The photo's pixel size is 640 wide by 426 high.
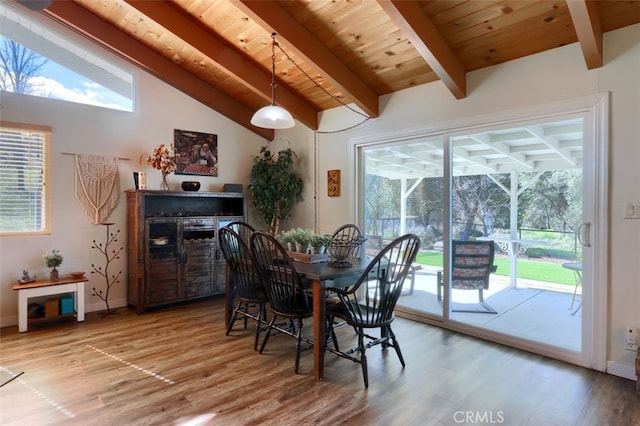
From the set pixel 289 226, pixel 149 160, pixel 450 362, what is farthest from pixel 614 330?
pixel 149 160

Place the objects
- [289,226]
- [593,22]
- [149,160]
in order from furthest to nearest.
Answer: [289,226], [149,160], [593,22]

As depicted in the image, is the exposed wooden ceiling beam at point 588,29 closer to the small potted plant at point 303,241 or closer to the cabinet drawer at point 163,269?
the small potted plant at point 303,241

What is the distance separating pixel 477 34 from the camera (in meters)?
2.86

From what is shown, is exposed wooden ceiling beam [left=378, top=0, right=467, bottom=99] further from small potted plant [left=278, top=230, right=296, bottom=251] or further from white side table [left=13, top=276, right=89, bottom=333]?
white side table [left=13, top=276, right=89, bottom=333]

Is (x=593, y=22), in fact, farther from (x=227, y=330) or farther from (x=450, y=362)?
(x=227, y=330)

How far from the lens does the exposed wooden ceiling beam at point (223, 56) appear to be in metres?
3.25

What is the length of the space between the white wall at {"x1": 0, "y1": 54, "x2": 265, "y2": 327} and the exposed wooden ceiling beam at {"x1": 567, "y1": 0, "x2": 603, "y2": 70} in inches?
163

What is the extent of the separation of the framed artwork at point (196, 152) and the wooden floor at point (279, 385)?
2294 millimetres

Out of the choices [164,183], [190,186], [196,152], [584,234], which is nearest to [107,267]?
[164,183]

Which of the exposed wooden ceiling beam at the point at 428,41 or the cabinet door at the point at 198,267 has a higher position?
the exposed wooden ceiling beam at the point at 428,41

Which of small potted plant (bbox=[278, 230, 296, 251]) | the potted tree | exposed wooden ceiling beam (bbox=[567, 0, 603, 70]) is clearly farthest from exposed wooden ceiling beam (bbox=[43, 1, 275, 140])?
exposed wooden ceiling beam (bbox=[567, 0, 603, 70])

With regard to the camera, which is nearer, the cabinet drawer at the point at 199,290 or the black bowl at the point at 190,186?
the cabinet drawer at the point at 199,290

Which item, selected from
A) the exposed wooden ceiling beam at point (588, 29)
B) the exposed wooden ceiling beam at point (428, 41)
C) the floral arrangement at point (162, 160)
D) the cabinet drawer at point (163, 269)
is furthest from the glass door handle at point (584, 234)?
the floral arrangement at point (162, 160)

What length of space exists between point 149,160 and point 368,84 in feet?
8.95
